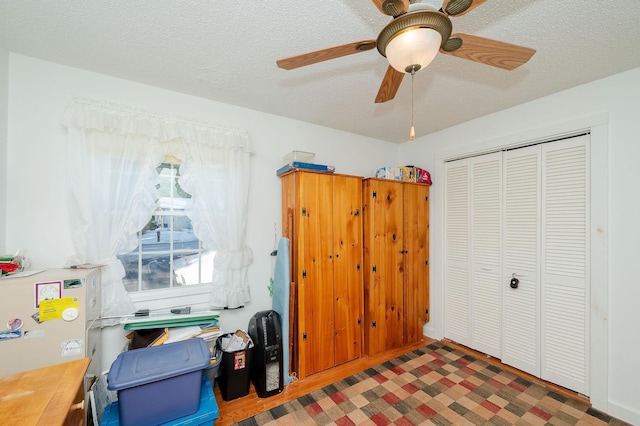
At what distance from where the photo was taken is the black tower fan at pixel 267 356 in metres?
2.09

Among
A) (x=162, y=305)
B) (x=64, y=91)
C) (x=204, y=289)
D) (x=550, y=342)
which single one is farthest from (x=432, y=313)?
(x=64, y=91)

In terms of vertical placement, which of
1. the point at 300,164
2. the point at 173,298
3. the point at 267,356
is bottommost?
the point at 267,356

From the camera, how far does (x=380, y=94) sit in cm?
149

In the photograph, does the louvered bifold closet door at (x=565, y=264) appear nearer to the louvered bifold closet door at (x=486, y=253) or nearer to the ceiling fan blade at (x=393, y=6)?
the louvered bifold closet door at (x=486, y=253)

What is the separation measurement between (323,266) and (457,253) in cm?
167

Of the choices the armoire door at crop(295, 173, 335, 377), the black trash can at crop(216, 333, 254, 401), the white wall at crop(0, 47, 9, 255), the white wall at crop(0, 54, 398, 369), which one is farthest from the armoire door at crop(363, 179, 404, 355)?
the white wall at crop(0, 47, 9, 255)

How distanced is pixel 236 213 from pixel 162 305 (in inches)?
39.0

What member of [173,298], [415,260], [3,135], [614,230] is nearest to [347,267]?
[415,260]

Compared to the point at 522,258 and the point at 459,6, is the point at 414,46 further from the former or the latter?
the point at 522,258

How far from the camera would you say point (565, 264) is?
2.17m

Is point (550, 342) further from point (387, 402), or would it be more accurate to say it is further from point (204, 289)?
point (204, 289)

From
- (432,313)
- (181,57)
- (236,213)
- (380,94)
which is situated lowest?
(432,313)

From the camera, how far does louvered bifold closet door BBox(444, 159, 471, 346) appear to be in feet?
9.48

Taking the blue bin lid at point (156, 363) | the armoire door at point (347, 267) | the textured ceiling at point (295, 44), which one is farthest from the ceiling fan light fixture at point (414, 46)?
the blue bin lid at point (156, 363)
